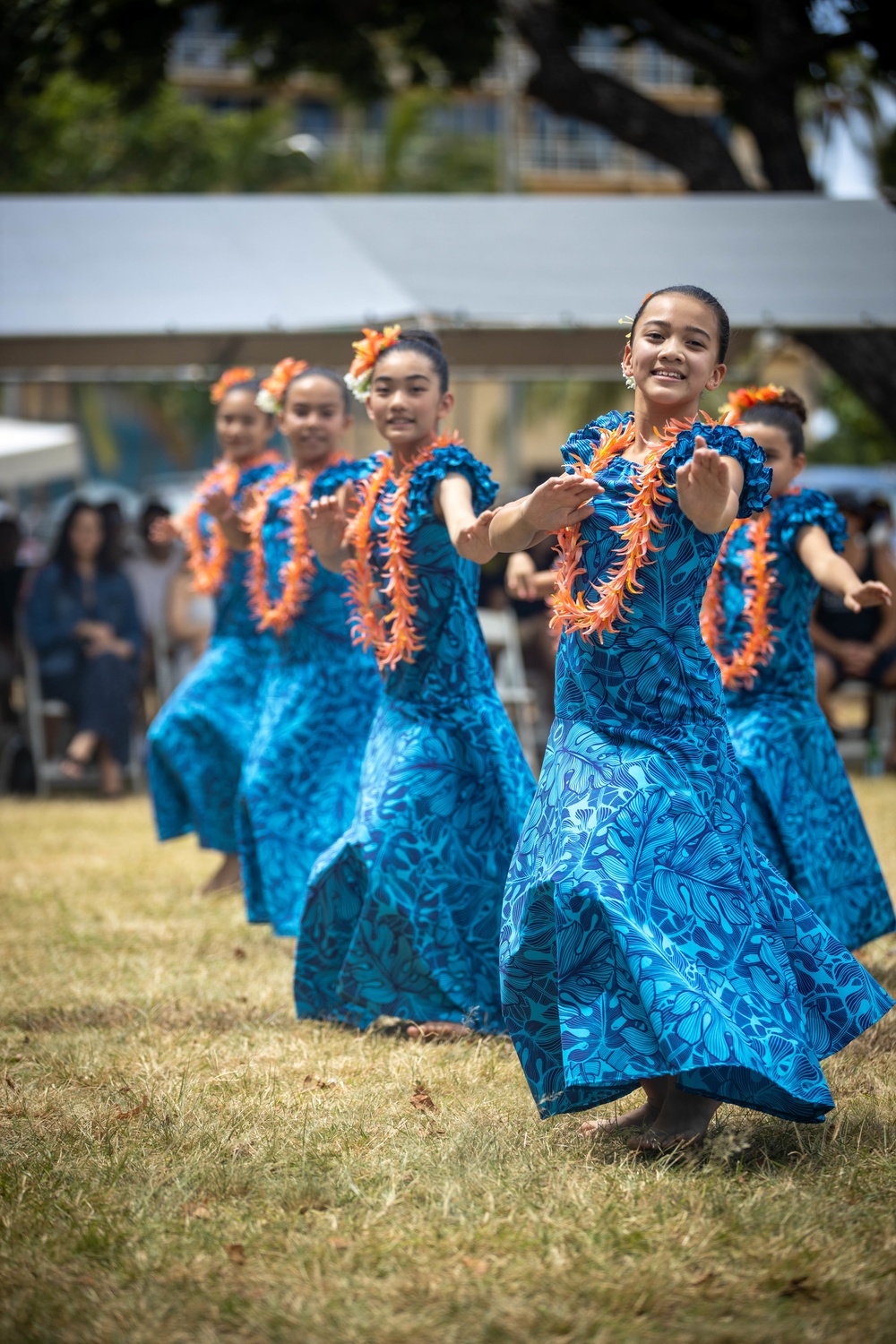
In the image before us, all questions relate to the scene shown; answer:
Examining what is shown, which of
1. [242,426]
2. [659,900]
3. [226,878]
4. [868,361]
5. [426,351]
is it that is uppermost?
[868,361]

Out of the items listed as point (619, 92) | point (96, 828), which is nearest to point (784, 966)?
point (96, 828)

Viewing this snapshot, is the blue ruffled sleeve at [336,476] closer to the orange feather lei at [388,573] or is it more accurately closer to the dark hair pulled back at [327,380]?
the orange feather lei at [388,573]

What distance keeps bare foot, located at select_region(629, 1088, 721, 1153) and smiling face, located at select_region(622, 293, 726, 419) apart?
152cm

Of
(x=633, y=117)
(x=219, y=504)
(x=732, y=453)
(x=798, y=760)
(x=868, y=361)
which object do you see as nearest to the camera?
(x=732, y=453)

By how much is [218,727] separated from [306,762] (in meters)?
1.14

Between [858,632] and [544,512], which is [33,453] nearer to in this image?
[858,632]

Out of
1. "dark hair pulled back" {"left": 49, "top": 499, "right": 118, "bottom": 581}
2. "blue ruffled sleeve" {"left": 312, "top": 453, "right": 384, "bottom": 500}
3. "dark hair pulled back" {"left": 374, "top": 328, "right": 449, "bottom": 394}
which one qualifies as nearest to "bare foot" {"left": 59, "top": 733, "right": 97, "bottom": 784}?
"dark hair pulled back" {"left": 49, "top": 499, "right": 118, "bottom": 581}

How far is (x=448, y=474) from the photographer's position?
4.45m

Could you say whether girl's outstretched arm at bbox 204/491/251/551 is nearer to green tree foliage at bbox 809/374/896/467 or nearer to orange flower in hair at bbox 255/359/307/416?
→ orange flower in hair at bbox 255/359/307/416

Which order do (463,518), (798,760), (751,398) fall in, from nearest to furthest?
(463,518)
(798,760)
(751,398)

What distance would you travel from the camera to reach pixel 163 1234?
10.0 ft

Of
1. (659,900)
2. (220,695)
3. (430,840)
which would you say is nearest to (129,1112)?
(430,840)

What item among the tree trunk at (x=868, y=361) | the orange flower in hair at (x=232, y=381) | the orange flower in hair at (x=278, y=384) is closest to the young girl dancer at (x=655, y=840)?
the orange flower in hair at (x=278, y=384)

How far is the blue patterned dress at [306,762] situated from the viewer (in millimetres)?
5668
